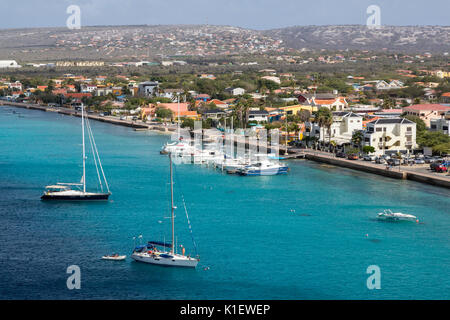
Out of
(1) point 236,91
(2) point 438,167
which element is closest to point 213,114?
(1) point 236,91


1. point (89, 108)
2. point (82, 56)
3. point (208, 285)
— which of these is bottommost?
point (208, 285)

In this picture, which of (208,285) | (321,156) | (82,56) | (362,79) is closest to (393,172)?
(321,156)

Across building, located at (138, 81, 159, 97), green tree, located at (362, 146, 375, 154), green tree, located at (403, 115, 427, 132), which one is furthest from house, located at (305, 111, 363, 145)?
building, located at (138, 81, 159, 97)

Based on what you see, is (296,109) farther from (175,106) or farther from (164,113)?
(175,106)

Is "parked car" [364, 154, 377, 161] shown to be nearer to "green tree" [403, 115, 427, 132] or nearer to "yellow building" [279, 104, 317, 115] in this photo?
"green tree" [403, 115, 427, 132]
